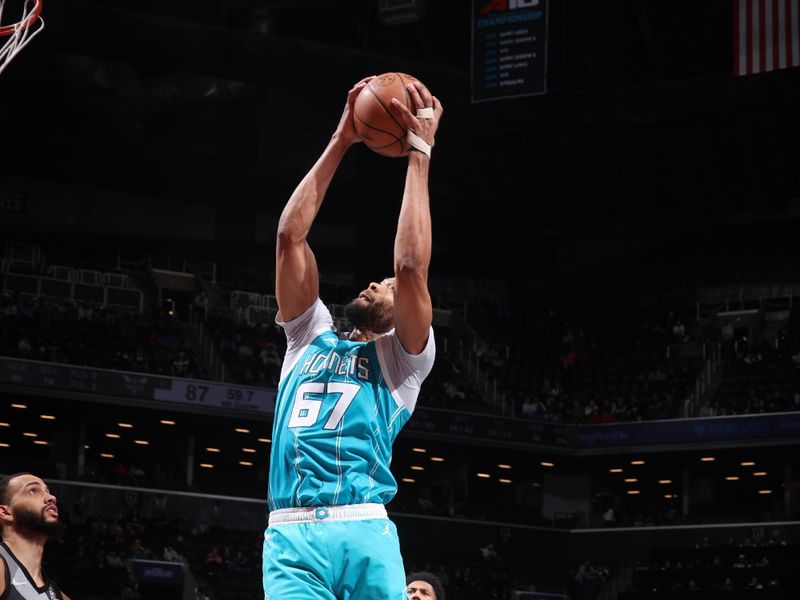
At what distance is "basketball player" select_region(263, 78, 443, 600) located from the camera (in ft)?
14.6

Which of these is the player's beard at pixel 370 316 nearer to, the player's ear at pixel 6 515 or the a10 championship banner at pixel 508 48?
the player's ear at pixel 6 515

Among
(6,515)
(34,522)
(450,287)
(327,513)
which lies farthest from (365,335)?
(450,287)

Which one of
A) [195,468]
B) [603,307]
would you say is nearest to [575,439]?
[603,307]

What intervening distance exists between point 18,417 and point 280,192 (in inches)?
357

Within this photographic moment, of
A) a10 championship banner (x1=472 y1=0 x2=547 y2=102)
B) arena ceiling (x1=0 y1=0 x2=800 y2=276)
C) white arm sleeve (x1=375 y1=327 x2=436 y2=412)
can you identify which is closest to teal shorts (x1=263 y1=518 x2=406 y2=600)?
white arm sleeve (x1=375 y1=327 x2=436 y2=412)

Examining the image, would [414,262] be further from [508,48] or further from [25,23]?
[508,48]

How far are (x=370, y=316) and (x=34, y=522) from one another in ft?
6.62

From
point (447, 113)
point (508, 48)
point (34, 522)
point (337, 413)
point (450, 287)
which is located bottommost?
point (34, 522)

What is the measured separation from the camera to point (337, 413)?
15.1ft

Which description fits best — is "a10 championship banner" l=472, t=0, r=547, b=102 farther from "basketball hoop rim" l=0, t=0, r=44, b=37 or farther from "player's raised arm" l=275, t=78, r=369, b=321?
"player's raised arm" l=275, t=78, r=369, b=321

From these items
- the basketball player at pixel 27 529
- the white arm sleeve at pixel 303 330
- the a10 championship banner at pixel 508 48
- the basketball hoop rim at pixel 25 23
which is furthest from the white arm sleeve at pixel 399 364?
the a10 championship banner at pixel 508 48

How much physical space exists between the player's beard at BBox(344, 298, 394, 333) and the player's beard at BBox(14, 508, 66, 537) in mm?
1878

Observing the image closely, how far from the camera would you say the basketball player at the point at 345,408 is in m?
4.46

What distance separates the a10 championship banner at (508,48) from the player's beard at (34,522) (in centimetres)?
1562
